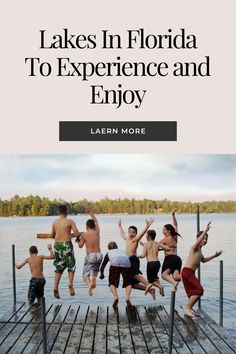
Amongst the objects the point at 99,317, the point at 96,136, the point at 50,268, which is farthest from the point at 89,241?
the point at 50,268

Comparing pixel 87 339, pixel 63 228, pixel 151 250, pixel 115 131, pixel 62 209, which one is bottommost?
pixel 87 339

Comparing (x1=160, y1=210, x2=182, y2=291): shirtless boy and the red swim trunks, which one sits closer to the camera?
the red swim trunks

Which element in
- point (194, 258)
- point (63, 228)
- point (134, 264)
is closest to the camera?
point (194, 258)

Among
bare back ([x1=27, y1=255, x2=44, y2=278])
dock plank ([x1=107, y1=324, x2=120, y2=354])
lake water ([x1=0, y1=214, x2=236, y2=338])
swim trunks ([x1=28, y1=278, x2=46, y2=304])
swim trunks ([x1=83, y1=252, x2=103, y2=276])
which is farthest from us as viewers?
lake water ([x1=0, y1=214, x2=236, y2=338])

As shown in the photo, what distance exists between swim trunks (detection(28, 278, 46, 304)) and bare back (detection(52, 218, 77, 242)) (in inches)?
36.2

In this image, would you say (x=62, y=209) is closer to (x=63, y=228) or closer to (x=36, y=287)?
(x=63, y=228)

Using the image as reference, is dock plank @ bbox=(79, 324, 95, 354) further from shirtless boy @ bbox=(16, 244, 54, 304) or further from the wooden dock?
shirtless boy @ bbox=(16, 244, 54, 304)

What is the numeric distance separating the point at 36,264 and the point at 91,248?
1048 mm

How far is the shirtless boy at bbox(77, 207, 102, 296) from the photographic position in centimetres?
887

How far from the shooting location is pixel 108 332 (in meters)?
7.57

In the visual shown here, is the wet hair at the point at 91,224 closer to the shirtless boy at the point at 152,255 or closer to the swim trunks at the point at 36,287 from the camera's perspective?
the shirtless boy at the point at 152,255

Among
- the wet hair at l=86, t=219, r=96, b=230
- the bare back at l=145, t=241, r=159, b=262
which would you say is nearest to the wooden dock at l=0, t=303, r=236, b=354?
the bare back at l=145, t=241, r=159, b=262

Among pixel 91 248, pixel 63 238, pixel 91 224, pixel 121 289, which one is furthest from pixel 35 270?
pixel 121 289

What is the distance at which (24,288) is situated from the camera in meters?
17.4
